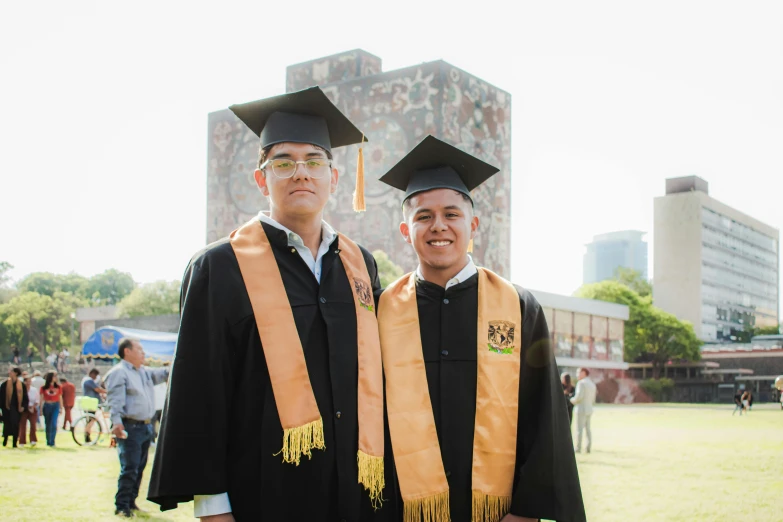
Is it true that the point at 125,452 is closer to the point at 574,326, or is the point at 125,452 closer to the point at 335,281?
the point at 335,281

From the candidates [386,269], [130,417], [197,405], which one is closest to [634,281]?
[386,269]

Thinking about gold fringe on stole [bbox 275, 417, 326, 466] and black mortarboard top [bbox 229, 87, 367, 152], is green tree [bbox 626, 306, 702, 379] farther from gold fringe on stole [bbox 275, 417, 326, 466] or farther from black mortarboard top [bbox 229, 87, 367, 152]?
gold fringe on stole [bbox 275, 417, 326, 466]

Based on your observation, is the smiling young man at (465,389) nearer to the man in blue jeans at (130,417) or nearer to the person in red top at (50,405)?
the man in blue jeans at (130,417)

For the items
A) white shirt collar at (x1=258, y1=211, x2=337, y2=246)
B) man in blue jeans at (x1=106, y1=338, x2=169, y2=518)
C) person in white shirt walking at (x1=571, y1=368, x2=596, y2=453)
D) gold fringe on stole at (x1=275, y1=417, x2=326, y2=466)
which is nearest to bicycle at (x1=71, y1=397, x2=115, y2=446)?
man in blue jeans at (x1=106, y1=338, x2=169, y2=518)

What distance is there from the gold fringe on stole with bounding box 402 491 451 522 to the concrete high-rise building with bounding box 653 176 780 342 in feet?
267

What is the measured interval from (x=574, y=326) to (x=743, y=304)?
49283 mm

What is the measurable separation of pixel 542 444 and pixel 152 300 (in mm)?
55915

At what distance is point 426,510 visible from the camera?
134 inches

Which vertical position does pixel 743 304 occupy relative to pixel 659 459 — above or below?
above

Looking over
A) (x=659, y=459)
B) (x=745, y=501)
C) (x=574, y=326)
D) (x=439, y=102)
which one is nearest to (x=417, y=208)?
(x=745, y=501)

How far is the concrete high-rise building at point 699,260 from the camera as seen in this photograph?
8050 cm

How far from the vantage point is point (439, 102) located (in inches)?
1519

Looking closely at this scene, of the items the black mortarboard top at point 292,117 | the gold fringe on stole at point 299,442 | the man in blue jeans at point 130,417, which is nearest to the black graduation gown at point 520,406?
the gold fringe on stole at point 299,442

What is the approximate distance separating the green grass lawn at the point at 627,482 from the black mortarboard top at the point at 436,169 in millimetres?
5246
